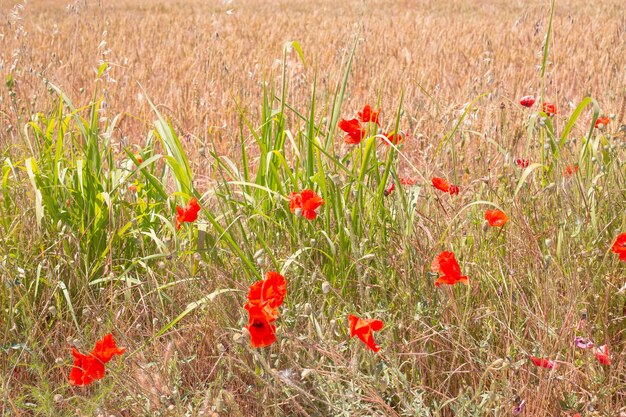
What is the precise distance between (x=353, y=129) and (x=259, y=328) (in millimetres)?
766

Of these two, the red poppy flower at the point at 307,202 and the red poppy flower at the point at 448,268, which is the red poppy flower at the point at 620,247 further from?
the red poppy flower at the point at 307,202

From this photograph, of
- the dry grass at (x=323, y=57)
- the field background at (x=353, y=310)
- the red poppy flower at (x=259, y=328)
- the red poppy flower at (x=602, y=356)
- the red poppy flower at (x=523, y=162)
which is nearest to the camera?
the red poppy flower at (x=259, y=328)

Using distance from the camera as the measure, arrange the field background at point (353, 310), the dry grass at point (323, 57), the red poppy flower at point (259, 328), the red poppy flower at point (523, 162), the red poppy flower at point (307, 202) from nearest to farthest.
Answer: the red poppy flower at point (259, 328)
the field background at point (353, 310)
the red poppy flower at point (307, 202)
the red poppy flower at point (523, 162)
the dry grass at point (323, 57)

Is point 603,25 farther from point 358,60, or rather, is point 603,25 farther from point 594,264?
point 594,264

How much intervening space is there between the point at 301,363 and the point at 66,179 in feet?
3.16

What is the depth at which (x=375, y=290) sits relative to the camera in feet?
6.35

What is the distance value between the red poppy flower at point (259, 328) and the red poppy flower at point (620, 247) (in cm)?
70

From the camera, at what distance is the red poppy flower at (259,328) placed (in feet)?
4.22

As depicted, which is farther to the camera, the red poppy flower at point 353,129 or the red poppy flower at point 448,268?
the red poppy flower at point 353,129

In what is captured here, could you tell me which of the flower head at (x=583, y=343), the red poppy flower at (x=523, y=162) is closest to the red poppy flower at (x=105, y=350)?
the flower head at (x=583, y=343)

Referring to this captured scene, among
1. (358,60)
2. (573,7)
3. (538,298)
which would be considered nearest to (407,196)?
(538,298)

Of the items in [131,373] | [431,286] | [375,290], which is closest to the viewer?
[131,373]

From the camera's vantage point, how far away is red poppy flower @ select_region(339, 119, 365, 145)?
190cm

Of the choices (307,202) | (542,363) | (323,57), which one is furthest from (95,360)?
(323,57)
